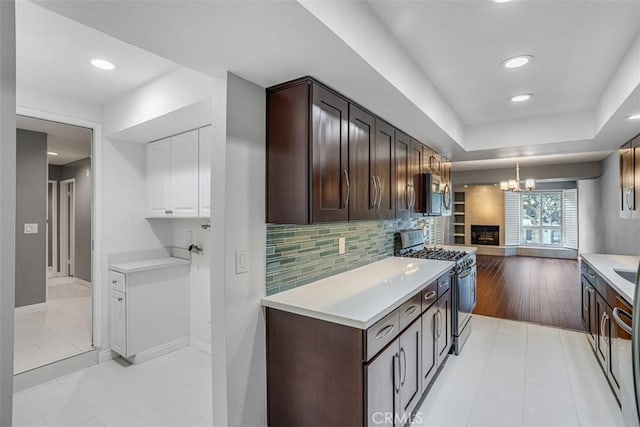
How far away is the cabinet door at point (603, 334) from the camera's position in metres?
2.57

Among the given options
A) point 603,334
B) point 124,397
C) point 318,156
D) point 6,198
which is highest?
point 318,156

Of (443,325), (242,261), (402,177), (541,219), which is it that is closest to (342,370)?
(242,261)

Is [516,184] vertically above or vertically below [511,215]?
above

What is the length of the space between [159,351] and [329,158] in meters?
2.68

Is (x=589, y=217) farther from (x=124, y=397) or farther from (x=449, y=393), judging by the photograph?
(x=124, y=397)

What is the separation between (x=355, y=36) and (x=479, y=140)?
2.87 m

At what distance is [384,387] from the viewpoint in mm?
1694

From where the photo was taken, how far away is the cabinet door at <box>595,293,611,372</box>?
101 inches

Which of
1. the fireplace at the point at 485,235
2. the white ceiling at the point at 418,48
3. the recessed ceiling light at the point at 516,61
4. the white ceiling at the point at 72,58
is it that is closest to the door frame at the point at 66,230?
the white ceiling at the point at 72,58

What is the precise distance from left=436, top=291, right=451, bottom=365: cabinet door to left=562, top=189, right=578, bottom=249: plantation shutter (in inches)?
357

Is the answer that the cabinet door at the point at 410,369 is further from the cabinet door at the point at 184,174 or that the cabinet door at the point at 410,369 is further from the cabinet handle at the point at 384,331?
the cabinet door at the point at 184,174

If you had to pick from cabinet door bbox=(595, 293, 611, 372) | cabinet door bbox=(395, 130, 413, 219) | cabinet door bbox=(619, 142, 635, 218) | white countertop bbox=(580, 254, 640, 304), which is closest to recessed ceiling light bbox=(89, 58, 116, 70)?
cabinet door bbox=(395, 130, 413, 219)

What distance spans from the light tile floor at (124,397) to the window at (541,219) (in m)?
10.8

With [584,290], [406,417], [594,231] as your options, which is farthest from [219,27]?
[594,231]
